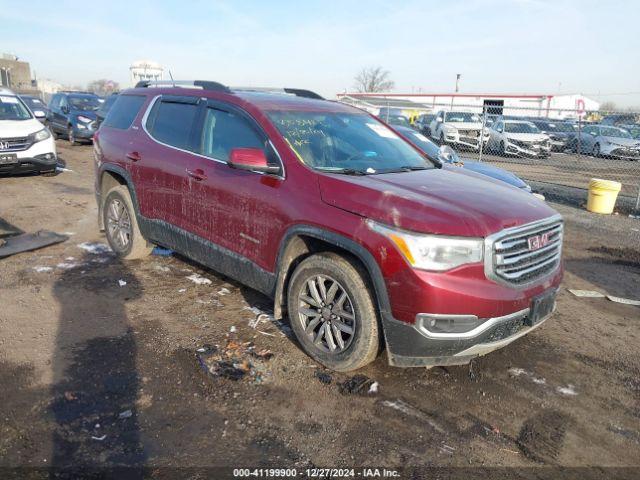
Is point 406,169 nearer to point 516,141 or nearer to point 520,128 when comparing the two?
point 516,141

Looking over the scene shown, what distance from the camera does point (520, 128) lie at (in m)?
19.5

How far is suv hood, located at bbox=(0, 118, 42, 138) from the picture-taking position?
10.0 metres

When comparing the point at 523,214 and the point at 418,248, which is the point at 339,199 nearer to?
the point at 418,248

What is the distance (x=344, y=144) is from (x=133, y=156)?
240cm

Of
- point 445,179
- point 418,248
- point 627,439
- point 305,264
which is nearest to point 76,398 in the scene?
point 305,264

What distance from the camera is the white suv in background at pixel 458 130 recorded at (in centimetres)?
1802

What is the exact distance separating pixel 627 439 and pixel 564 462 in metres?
0.54

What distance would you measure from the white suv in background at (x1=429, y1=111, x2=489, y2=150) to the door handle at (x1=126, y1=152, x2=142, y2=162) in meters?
14.0

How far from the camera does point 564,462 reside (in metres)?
2.78

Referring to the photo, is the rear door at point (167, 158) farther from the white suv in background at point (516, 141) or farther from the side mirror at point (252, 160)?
the white suv in background at point (516, 141)

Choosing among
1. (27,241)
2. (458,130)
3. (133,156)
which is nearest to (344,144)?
(133,156)

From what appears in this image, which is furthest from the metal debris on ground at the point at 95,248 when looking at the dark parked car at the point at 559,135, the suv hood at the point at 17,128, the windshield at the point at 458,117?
the dark parked car at the point at 559,135

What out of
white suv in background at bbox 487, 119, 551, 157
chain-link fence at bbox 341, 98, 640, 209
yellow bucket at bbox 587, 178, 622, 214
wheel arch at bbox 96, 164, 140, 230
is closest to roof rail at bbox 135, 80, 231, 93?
wheel arch at bbox 96, 164, 140, 230

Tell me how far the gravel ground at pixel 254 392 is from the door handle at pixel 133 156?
1251 mm
